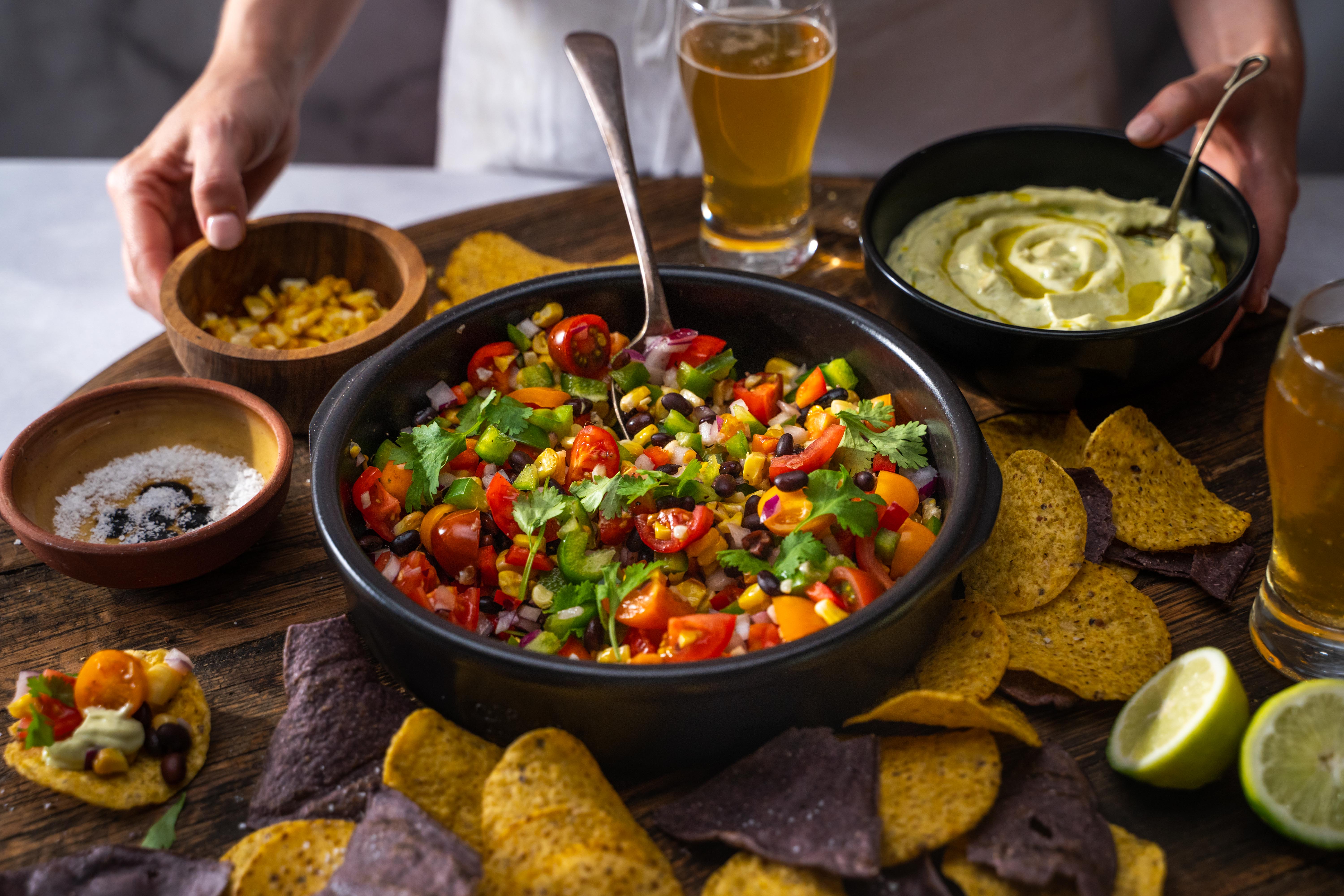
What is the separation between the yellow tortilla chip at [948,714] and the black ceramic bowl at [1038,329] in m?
1.00

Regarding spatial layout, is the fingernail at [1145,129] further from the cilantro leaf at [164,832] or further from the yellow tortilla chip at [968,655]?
the cilantro leaf at [164,832]


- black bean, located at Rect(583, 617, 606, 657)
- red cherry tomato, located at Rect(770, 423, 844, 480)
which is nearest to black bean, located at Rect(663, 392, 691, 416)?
red cherry tomato, located at Rect(770, 423, 844, 480)

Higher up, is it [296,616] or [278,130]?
[278,130]

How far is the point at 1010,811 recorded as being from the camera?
6.31 ft

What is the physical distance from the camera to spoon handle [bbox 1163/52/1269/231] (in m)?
2.99

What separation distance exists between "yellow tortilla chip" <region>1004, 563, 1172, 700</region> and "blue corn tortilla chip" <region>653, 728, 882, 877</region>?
50 centimetres

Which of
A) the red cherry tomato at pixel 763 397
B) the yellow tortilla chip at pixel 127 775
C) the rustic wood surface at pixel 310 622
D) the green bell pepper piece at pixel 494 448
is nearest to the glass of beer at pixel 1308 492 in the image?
the rustic wood surface at pixel 310 622

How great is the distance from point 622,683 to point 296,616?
3.20ft

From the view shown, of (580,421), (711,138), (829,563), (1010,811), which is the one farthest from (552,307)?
(1010,811)

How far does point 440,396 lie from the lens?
104 inches

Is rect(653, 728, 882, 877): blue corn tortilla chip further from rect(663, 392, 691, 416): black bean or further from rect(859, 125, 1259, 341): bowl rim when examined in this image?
rect(859, 125, 1259, 341): bowl rim

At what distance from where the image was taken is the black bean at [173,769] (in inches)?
80.0

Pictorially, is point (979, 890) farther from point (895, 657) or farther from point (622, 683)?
point (622, 683)

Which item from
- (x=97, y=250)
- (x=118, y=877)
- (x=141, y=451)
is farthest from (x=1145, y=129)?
(x=97, y=250)
